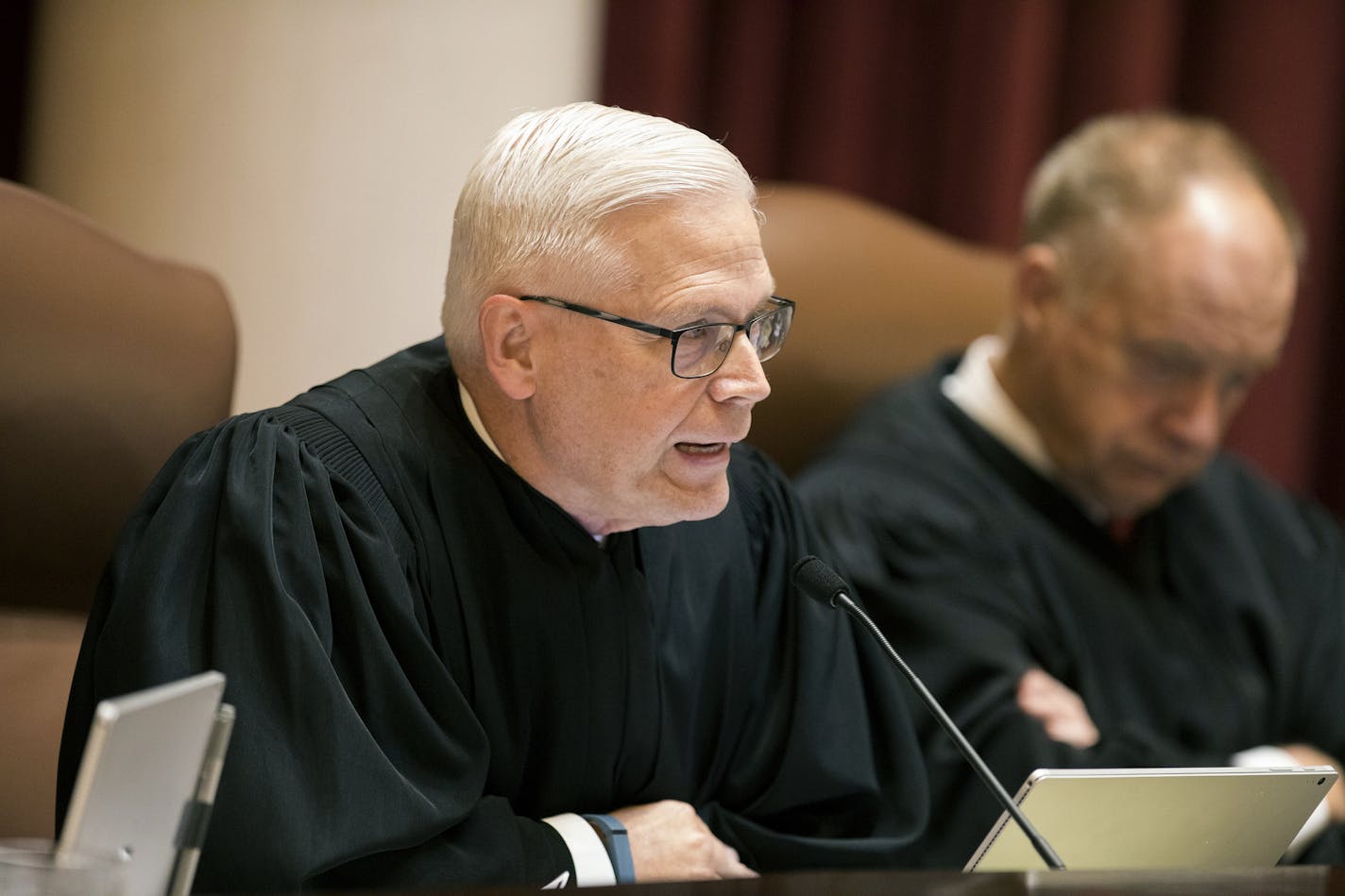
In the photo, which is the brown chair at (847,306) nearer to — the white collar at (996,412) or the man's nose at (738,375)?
the white collar at (996,412)

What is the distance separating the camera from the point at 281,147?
238 centimetres

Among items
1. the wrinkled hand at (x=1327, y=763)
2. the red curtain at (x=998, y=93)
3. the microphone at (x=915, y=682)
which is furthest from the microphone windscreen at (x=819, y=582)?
the red curtain at (x=998, y=93)

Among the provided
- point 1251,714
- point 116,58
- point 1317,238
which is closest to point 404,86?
point 116,58

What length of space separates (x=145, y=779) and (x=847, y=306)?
6.68 feet

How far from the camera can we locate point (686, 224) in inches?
59.9

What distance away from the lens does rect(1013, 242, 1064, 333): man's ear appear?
2734mm

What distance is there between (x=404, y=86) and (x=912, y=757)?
1233 mm

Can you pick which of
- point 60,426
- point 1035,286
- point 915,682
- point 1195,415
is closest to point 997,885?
point 915,682

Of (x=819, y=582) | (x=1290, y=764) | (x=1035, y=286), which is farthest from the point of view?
(x=1035, y=286)

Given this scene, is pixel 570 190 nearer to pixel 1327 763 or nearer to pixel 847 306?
pixel 847 306

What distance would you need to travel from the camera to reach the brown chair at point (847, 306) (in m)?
2.83

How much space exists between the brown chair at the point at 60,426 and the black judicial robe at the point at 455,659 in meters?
0.37

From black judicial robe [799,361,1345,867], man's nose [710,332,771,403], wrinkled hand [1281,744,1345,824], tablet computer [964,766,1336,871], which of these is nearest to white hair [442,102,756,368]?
man's nose [710,332,771,403]

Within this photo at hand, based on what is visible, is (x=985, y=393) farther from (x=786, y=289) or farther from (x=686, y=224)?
(x=686, y=224)
